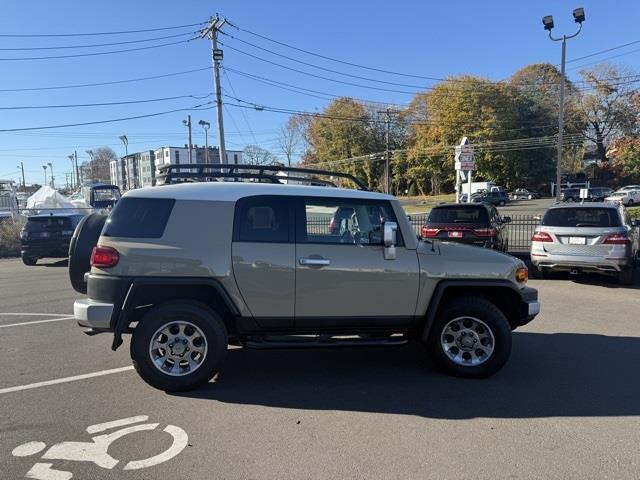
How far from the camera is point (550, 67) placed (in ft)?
252

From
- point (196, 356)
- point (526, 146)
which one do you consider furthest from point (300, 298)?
point (526, 146)

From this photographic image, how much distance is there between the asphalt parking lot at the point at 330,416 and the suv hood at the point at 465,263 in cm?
103

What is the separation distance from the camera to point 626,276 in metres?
10.0

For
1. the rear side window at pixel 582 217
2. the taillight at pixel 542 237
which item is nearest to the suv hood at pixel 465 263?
the taillight at pixel 542 237

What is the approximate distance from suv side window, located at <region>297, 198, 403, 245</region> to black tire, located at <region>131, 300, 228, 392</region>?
3.87 ft

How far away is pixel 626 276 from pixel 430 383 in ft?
23.5

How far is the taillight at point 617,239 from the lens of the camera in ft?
31.4

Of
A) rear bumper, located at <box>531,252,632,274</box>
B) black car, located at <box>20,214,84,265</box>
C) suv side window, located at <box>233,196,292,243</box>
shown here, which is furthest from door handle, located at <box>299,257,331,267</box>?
black car, located at <box>20,214,84,265</box>

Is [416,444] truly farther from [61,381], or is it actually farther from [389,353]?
[61,381]

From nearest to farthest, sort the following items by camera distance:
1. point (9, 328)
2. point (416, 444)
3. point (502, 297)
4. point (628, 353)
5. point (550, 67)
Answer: point (416, 444), point (502, 297), point (628, 353), point (9, 328), point (550, 67)

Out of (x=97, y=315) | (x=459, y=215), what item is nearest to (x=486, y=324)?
(x=97, y=315)

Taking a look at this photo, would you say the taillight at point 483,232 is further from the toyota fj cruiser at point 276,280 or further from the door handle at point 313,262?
the door handle at point 313,262

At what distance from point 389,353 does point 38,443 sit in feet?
11.9

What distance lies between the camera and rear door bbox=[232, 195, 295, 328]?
4.74m
